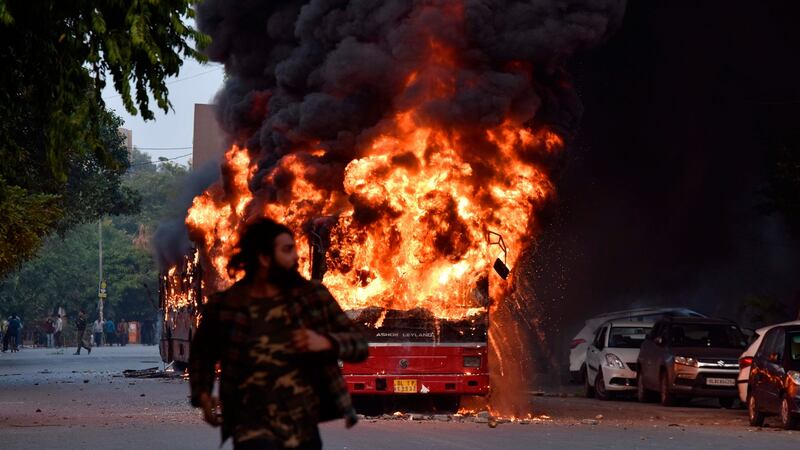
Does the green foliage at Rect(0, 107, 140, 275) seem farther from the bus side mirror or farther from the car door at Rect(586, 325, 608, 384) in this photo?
the car door at Rect(586, 325, 608, 384)

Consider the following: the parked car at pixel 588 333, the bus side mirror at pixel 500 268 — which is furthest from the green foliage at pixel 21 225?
the parked car at pixel 588 333

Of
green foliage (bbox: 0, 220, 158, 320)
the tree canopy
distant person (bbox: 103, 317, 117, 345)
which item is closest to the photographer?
the tree canopy

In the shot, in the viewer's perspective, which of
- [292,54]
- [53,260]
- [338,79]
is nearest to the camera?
[338,79]

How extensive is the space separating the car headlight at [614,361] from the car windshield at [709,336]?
158 cm

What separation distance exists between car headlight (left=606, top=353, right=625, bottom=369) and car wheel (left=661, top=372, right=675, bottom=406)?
7.91ft

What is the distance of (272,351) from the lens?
262 inches

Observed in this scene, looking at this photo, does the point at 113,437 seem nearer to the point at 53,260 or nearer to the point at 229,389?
the point at 229,389

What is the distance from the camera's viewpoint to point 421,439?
15688 mm

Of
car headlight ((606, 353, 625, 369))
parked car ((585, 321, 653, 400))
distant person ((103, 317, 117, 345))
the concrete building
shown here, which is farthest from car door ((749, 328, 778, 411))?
distant person ((103, 317, 117, 345))

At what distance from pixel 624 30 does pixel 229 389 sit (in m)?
28.2

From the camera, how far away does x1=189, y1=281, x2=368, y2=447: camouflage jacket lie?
6621mm

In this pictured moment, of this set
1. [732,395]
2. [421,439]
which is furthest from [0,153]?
[732,395]

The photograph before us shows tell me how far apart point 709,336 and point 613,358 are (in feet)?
7.38

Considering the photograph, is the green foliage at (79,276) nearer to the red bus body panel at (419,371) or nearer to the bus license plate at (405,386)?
the red bus body panel at (419,371)
